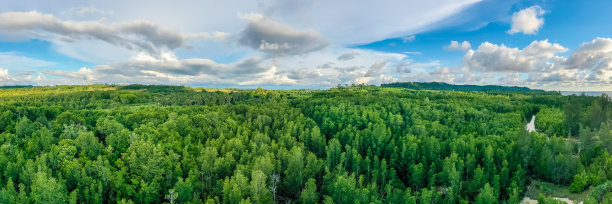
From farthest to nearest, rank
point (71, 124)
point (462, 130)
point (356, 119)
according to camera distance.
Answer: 1. point (356, 119)
2. point (462, 130)
3. point (71, 124)

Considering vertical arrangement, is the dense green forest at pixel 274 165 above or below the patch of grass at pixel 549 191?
above

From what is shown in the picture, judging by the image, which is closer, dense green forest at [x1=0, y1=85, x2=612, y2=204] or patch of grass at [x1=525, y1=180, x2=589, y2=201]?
dense green forest at [x1=0, y1=85, x2=612, y2=204]

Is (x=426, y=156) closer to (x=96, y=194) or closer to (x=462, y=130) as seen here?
(x=462, y=130)

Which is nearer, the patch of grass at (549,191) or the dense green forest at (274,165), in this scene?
the dense green forest at (274,165)

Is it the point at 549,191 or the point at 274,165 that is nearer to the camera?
the point at 549,191

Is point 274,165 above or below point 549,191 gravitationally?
above

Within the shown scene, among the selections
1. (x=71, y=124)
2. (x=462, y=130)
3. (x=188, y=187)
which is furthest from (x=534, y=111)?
(x=71, y=124)

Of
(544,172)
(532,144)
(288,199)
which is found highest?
(532,144)

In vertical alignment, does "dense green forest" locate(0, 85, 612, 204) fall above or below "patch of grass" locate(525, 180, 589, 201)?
above
